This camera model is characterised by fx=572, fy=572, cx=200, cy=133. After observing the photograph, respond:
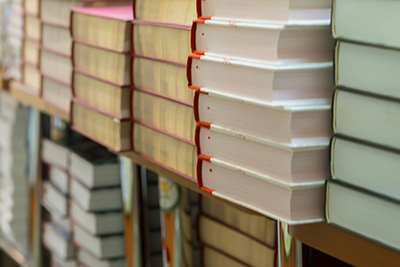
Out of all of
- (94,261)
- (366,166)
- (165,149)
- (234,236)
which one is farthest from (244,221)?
(94,261)

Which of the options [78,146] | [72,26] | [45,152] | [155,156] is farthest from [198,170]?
[45,152]

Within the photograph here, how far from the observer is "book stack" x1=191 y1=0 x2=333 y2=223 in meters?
0.55

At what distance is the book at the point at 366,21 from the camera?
0.47 meters

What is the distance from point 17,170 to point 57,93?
538 mm

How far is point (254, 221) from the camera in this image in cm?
86

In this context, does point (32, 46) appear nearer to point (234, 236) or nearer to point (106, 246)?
point (106, 246)

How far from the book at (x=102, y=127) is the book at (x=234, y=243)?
0.20 m

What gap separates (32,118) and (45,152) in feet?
0.33

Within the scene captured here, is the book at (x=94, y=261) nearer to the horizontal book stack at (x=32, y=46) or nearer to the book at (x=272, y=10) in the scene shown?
the horizontal book stack at (x=32, y=46)

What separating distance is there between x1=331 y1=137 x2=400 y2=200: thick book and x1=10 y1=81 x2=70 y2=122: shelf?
2.29ft

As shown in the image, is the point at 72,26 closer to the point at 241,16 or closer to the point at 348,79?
the point at 241,16

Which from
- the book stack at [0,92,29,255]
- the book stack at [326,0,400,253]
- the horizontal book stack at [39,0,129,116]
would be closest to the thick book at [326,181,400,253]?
the book stack at [326,0,400,253]

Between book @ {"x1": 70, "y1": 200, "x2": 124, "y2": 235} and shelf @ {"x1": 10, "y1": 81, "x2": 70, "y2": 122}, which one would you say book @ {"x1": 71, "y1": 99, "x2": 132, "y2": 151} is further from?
book @ {"x1": 70, "y1": 200, "x2": 124, "y2": 235}

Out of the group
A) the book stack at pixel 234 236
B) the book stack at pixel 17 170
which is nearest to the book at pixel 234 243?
the book stack at pixel 234 236
